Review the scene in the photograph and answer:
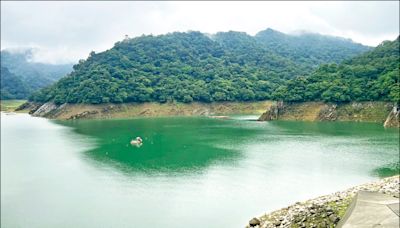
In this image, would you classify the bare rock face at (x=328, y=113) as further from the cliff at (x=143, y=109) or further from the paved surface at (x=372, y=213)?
the paved surface at (x=372, y=213)

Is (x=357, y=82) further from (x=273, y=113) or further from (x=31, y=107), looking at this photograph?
(x=31, y=107)

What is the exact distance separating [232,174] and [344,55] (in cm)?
15212

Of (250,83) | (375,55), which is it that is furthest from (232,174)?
(250,83)

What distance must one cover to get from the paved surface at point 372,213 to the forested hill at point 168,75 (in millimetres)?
80146

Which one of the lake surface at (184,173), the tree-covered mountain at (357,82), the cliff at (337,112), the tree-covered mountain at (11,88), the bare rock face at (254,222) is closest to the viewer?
the bare rock face at (254,222)

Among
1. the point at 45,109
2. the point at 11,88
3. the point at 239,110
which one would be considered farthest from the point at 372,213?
the point at 11,88

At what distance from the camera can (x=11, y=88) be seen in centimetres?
16575

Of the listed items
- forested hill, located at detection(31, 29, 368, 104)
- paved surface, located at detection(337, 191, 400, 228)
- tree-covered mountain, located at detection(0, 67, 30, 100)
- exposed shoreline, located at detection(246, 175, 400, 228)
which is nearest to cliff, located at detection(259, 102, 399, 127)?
forested hill, located at detection(31, 29, 368, 104)

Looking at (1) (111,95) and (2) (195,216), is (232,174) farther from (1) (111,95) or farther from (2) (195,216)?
(1) (111,95)

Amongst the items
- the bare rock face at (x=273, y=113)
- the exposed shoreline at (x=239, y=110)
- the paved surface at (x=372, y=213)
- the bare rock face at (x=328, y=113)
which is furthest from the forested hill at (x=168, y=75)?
the paved surface at (x=372, y=213)

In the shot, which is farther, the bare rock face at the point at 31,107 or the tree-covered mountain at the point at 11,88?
the tree-covered mountain at the point at 11,88

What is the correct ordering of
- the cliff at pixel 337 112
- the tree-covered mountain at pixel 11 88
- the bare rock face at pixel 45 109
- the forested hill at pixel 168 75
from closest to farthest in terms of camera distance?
the cliff at pixel 337 112 → the forested hill at pixel 168 75 → the bare rock face at pixel 45 109 → the tree-covered mountain at pixel 11 88

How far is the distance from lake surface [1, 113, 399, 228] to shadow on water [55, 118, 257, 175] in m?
0.11

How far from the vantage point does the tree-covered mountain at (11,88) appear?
156 meters
